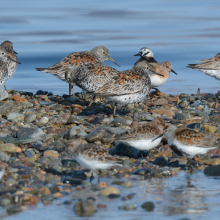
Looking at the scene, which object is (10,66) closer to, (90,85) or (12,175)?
(90,85)

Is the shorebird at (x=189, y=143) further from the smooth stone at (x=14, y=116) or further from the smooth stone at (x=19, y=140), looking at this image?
the smooth stone at (x=14, y=116)

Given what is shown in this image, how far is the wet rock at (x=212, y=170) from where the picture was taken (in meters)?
8.66

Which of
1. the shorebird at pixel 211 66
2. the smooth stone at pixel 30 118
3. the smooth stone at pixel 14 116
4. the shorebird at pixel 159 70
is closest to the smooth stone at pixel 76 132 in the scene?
the smooth stone at pixel 30 118

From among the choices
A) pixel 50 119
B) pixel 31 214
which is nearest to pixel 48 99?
pixel 50 119

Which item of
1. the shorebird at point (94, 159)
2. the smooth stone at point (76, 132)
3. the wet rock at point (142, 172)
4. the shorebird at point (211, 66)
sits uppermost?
the shorebird at point (211, 66)

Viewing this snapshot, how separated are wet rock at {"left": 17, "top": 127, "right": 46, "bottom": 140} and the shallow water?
2961 mm

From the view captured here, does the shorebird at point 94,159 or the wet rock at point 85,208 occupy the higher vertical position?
the shorebird at point 94,159

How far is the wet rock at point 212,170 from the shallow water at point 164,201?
0.11 metres

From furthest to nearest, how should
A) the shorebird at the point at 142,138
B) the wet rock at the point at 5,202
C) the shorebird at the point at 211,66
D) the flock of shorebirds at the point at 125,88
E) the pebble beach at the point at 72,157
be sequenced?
the shorebird at the point at 211,66 < the shorebird at the point at 142,138 < the flock of shorebirds at the point at 125,88 < the pebble beach at the point at 72,157 < the wet rock at the point at 5,202

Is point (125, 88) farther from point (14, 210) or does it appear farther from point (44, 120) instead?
point (14, 210)

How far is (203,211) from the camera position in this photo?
6.84m

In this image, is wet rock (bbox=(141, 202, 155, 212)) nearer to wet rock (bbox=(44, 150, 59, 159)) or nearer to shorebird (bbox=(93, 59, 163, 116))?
wet rock (bbox=(44, 150, 59, 159))

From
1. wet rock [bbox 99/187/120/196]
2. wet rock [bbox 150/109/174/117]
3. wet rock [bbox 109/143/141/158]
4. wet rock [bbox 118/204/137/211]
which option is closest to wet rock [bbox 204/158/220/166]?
wet rock [bbox 109/143/141/158]

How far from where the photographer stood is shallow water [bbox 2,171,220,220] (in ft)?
21.9
